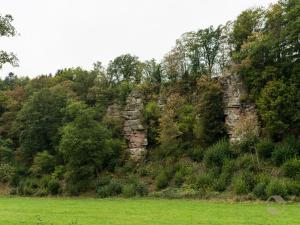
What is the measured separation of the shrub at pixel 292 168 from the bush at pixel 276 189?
2.65m

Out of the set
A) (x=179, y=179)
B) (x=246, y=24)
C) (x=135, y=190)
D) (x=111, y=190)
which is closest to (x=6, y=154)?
(x=111, y=190)

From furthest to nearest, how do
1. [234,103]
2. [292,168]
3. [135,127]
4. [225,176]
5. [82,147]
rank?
[135,127] → [234,103] → [82,147] → [225,176] → [292,168]

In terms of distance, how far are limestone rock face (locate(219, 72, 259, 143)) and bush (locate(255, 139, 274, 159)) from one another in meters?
3.90

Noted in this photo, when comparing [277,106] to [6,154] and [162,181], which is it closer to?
[162,181]

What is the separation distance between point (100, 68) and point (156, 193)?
3080 centimetres

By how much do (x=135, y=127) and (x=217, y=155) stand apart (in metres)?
15.9

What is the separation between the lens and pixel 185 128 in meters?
54.1

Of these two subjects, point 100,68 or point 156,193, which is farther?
point 100,68

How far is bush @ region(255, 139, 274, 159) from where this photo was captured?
4644cm

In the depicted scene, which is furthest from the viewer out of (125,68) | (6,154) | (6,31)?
(125,68)

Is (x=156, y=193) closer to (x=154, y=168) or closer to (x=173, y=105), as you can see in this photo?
(x=154, y=168)

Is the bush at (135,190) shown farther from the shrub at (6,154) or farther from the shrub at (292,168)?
the shrub at (6,154)

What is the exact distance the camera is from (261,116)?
49.0 m

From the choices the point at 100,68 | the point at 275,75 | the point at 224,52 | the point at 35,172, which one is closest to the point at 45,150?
the point at 35,172
